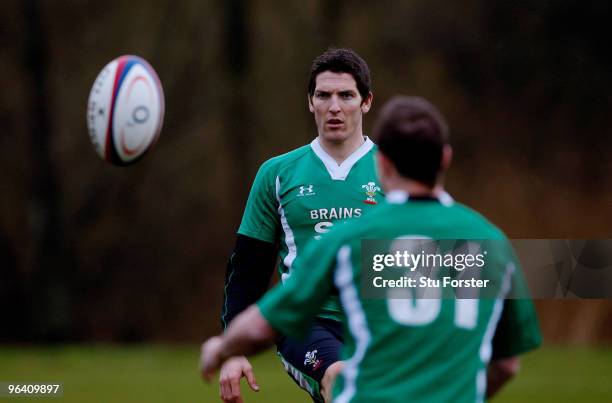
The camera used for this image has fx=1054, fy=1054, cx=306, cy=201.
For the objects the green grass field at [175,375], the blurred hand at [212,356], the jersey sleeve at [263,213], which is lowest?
the green grass field at [175,375]

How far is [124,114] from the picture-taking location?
5.73 m

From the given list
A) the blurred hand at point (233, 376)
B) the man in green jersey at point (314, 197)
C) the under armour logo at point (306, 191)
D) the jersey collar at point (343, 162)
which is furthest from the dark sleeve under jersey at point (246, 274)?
the blurred hand at point (233, 376)

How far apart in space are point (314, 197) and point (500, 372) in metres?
2.10

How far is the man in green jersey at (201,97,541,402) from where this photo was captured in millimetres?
2699

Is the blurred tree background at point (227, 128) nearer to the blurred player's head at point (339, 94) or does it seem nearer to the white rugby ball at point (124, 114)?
the white rugby ball at point (124, 114)

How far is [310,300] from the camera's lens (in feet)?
9.21

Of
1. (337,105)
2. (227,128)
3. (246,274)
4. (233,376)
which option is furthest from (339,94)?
(227,128)

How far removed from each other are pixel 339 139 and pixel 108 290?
14186 mm

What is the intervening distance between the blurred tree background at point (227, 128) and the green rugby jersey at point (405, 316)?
15.2 metres

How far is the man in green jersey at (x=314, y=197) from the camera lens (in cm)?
486

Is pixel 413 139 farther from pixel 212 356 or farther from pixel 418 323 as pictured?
pixel 212 356

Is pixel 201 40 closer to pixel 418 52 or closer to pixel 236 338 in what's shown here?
pixel 418 52

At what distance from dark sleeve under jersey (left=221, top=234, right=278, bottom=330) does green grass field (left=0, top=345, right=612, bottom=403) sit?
16.5 ft

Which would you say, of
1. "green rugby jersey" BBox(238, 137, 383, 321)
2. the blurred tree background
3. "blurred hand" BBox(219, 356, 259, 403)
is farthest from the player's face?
the blurred tree background
